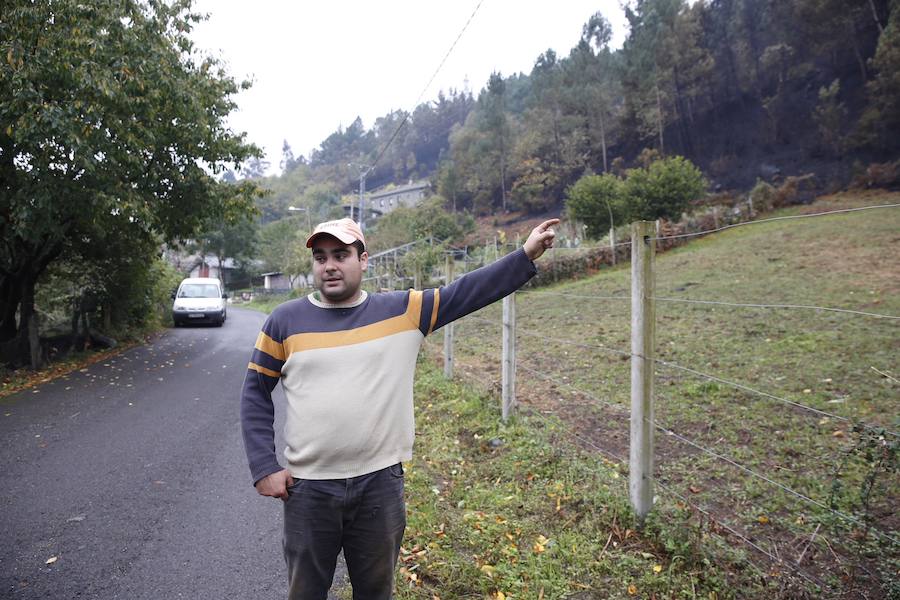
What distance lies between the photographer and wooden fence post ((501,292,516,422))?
5465mm

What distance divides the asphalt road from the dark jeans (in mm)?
1183

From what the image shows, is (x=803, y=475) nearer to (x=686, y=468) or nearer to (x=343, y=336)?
(x=686, y=468)

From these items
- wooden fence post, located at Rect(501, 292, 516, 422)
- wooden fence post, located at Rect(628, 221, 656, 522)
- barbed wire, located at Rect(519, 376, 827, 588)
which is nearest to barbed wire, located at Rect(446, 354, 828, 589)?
barbed wire, located at Rect(519, 376, 827, 588)

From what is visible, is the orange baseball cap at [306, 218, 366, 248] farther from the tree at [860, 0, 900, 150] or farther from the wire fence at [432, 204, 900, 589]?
the tree at [860, 0, 900, 150]

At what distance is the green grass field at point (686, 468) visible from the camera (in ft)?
9.48

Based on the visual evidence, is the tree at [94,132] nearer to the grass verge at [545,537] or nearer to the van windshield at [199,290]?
the grass verge at [545,537]

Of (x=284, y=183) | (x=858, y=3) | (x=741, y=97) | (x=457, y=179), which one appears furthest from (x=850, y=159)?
(x=284, y=183)

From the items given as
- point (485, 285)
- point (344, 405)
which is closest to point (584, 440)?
point (485, 285)

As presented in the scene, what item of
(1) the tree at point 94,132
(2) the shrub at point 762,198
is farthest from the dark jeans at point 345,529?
(2) the shrub at point 762,198

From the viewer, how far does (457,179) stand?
5338cm

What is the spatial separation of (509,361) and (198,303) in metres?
16.8

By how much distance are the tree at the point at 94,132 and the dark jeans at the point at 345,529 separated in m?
7.44

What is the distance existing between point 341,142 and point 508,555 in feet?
381

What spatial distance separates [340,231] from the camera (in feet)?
6.88
